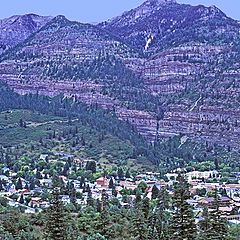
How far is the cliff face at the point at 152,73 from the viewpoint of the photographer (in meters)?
138

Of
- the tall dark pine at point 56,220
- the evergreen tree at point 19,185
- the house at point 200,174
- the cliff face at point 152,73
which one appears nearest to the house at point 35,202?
the evergreen tree at point 19,185

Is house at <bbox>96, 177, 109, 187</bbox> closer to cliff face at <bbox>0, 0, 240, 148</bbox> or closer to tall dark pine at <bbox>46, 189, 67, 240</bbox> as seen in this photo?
cliff face at <bbox>0, 0, 240, 148</bbox>

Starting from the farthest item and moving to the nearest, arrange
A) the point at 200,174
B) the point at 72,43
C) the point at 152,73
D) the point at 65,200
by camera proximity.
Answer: the point at 72,43 → the point at 152,73 → the point at 200,174 → the point at 65,200

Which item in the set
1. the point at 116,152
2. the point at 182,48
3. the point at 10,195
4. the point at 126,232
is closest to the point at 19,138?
the point at 116,152

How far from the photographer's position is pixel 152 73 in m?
164

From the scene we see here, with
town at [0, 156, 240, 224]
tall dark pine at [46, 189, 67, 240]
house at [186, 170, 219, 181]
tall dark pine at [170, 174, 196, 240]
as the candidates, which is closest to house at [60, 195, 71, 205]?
town at [0, 156, 240, 224]

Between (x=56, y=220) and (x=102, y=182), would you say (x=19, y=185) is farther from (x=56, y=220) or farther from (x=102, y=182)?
(x=56, y=220)

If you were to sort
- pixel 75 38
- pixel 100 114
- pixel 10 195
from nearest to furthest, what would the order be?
pixel 10 195 → pixel 100 114 → pixel 75 38

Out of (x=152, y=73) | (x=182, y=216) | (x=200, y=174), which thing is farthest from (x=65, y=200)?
(x=152, y=73)

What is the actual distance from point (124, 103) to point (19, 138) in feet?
112

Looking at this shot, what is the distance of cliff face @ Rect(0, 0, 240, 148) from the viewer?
13812cm

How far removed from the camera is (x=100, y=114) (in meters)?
141

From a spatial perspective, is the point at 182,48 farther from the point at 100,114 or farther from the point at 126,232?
the point at 126,232

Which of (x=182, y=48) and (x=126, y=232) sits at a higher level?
(x=182, y=48)
